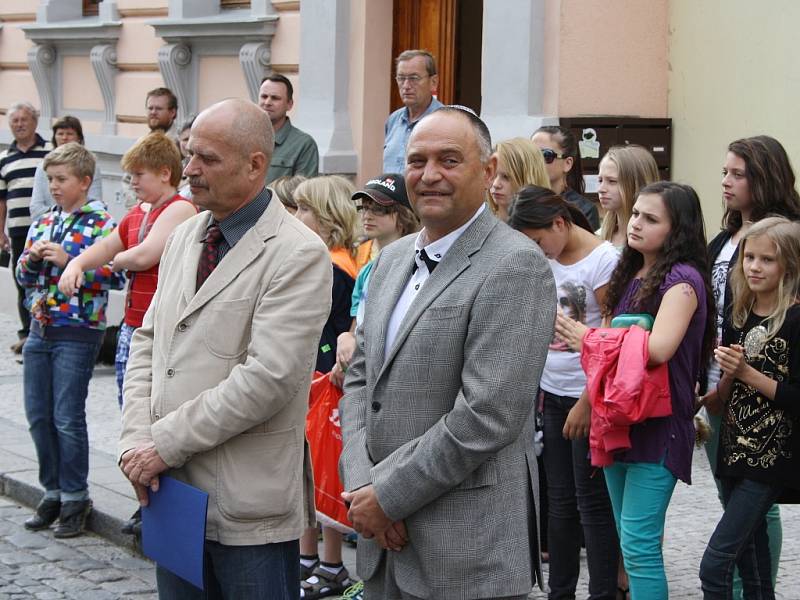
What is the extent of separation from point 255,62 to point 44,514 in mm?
5992

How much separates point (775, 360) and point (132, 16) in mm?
10613

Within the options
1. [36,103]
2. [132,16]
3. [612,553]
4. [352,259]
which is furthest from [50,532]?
[36,103]

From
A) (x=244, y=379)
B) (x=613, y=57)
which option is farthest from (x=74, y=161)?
(x=613, y=57)

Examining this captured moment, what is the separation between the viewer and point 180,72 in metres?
13.5

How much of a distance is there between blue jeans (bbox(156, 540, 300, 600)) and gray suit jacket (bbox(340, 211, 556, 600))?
0.50 m

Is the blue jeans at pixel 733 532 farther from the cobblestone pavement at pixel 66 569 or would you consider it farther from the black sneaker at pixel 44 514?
the black sneaker at pixel 44 514

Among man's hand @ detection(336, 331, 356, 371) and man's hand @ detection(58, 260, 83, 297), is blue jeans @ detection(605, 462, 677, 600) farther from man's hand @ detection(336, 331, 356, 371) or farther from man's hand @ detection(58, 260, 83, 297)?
man's hand @ detection(58, 260, 83, 297)

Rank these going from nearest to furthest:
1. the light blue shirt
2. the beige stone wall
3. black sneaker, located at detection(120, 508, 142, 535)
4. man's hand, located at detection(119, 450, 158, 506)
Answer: man's hand, located at detection(119, 450, 158, 506), black sneaker, located at detection(120, 508, 142, 535), the light blue shirt, the beige stone wall

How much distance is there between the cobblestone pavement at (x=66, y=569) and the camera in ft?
20.7

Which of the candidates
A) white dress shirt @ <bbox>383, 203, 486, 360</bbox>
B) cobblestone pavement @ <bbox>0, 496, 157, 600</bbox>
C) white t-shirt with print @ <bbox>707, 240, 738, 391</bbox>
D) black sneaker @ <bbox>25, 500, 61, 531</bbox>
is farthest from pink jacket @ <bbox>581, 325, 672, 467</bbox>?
black sneaker @ <bbox>25, 500, 61, 531</bbox>

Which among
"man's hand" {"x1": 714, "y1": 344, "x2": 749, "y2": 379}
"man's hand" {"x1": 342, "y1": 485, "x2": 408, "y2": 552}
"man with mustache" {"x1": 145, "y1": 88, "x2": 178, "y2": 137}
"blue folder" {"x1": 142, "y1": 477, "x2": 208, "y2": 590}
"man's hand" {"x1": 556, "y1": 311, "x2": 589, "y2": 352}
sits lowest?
"blue folder" {"x1": 142, "y1": 477, "x2": 208, "y2": 590}

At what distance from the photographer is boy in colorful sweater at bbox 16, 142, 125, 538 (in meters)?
7.06

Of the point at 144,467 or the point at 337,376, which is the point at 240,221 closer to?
the point at 144,467

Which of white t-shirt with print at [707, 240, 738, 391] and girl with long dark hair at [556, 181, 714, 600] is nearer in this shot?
girl with long dark hair at [556, 181, 714, 600]
